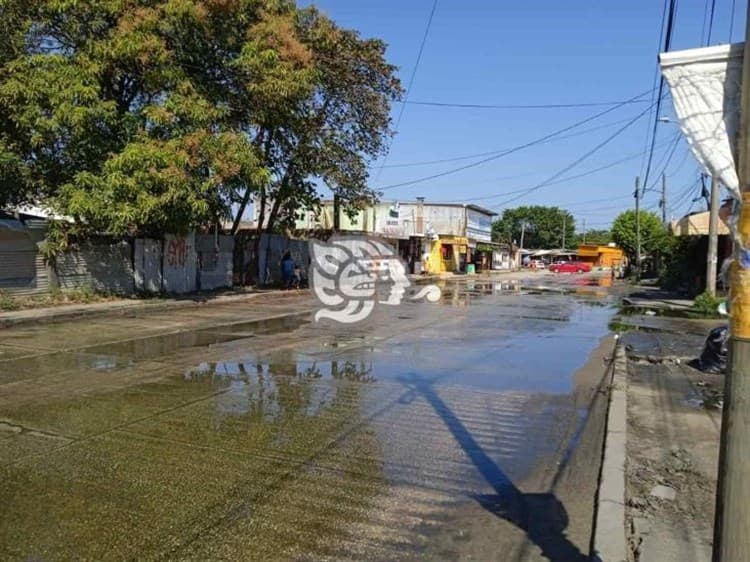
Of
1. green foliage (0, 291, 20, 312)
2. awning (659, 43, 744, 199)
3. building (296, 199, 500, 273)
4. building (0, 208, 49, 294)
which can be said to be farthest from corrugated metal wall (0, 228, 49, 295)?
building (296, 199, 500, 273)

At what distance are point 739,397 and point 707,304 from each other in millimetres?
22378

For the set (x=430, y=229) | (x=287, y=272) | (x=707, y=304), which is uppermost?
(x=430, y=229)

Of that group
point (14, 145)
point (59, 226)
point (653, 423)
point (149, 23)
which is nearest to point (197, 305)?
point (59, 226)

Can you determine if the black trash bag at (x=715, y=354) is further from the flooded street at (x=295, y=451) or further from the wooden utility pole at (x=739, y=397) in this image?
the wooden utility pole at (x=739, y=397)

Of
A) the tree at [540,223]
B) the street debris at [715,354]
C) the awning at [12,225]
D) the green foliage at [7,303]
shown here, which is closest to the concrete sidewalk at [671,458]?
the street debris at [715,354]

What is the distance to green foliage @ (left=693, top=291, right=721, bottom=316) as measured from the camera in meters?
21.6

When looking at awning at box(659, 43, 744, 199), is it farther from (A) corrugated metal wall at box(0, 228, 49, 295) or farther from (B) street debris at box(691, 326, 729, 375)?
(A) corrugated metal wall at box(0, 228, 49, 295)

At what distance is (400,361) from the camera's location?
440 inches

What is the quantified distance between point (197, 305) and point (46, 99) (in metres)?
7.49

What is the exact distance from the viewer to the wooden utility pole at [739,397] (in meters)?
2.28

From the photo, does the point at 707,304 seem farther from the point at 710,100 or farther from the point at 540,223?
the point at 540,223

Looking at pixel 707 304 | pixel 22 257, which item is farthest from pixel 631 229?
pixel 22 257

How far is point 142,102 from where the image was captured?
67.7 feet

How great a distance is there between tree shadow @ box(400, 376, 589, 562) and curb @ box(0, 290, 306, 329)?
12.9 meters
